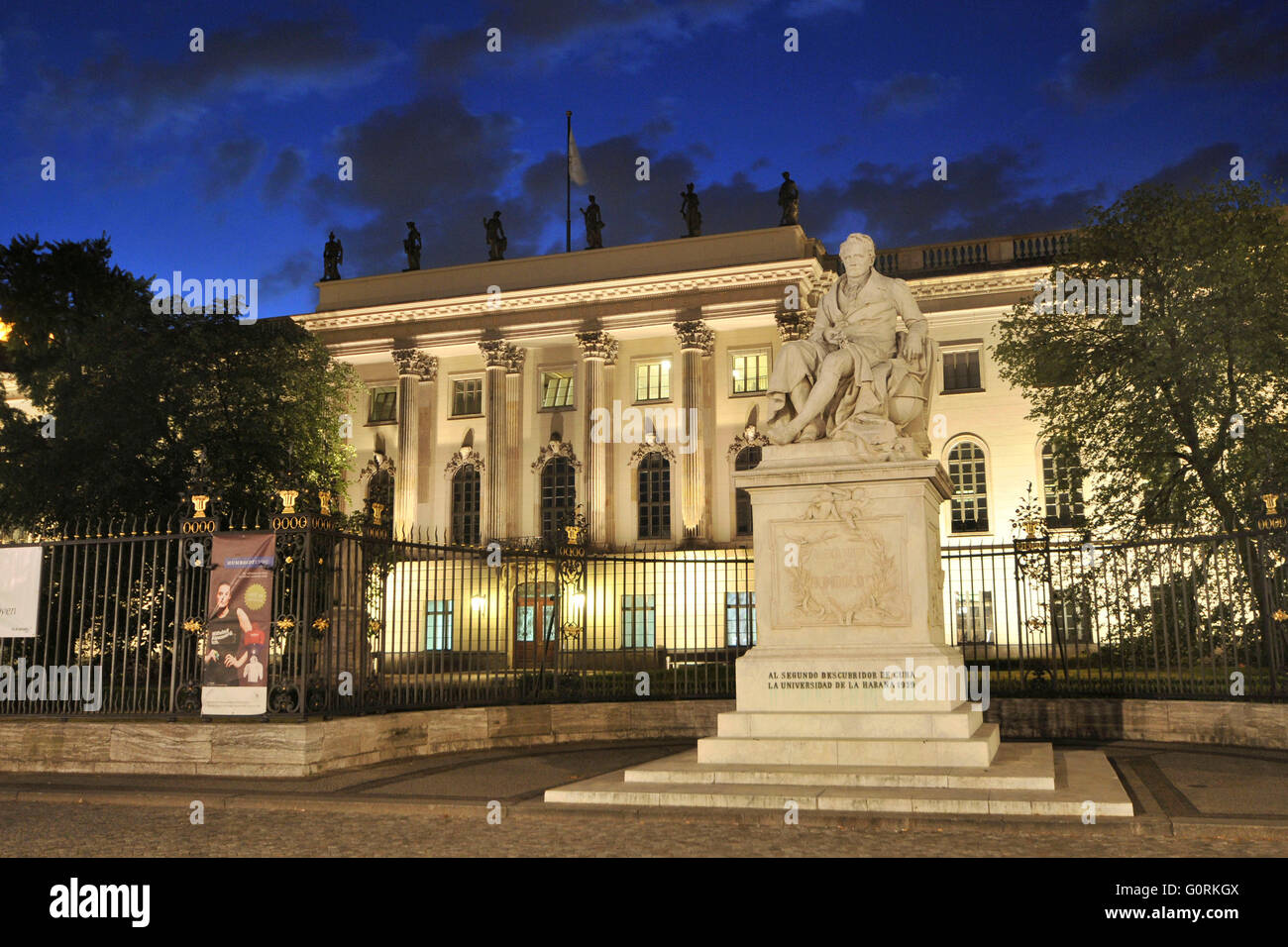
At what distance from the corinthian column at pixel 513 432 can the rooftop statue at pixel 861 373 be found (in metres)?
36.0

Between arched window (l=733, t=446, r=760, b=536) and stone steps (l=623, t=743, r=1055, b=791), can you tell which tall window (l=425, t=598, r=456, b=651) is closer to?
stone steps (l=623, t=743, r=1055, b=791)

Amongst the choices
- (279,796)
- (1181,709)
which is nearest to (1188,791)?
(1181,709)

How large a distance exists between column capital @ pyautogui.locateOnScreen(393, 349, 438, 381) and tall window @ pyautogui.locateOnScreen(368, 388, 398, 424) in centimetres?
183

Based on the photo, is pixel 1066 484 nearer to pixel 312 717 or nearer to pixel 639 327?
pixel 312 717

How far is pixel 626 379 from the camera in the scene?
157 ft

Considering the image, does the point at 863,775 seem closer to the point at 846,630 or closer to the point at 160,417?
the point at 846,630

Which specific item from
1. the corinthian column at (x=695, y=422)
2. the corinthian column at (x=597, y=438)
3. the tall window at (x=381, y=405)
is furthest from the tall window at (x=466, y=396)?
the corinthian column at (x=695, y=422)

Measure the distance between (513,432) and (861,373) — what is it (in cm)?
3738

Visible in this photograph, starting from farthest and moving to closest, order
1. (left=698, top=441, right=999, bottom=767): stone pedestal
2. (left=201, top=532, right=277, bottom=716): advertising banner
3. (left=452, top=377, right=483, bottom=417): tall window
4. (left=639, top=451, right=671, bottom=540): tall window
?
(left=452, top=377, right=483, bottom=417): tall window → (left=639, top=451, right=671, bottom=540): tall window → (left=201, top=532, right=277, bottom=716): advertising banner → (left=698, top=441, right=999, bottom=767): stone pedestal

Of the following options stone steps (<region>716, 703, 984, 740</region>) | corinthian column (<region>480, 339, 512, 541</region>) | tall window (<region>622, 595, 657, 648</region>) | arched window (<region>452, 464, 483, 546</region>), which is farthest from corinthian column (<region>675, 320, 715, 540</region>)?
stone steps (<region>716, 703, 984, 740</region>)

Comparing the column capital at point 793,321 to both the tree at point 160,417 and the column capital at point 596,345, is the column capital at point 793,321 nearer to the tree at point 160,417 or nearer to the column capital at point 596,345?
the column capital at point 596,345

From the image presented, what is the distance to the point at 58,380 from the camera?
25.1m

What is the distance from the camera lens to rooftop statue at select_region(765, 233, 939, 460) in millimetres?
11002

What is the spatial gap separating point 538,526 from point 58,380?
23.9m
